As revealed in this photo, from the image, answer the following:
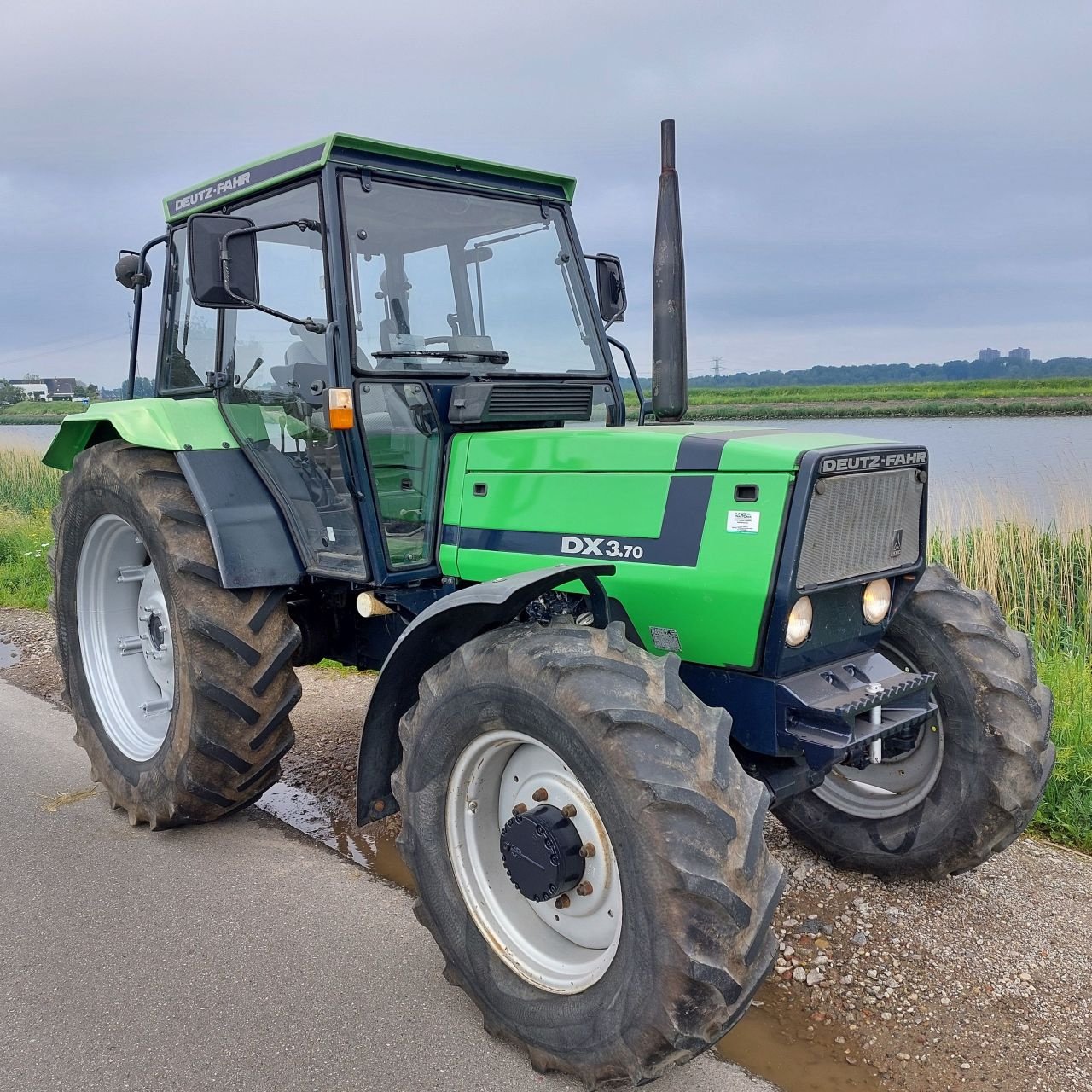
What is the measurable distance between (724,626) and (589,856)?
2.37 feet

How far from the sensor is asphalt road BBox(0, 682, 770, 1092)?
2570 millimetres

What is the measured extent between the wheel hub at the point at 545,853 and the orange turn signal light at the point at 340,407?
1.45 meters

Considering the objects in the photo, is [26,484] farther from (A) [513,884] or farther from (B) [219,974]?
(A) [513,884]

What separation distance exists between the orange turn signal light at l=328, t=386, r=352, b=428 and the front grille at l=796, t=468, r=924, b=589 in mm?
1552

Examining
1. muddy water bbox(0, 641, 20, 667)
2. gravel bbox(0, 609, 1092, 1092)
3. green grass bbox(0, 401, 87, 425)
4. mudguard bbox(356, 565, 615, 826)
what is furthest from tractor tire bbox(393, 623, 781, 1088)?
green grass bbox(0, 401, 87, 425)

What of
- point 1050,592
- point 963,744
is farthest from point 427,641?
point 1050,592

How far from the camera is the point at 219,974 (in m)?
2.99

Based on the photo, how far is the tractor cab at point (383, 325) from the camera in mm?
3334

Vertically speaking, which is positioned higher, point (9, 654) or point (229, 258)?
point (229, 258)

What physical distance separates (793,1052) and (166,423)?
3.14m

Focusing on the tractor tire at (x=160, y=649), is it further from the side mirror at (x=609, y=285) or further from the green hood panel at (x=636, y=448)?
the side mirror at (x=609, y=285)

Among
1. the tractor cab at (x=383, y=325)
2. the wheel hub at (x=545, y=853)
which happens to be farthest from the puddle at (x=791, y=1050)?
the tractor cab at (x=383, y=325)

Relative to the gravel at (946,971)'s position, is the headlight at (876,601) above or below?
above

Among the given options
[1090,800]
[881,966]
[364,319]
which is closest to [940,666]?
[881,966]
